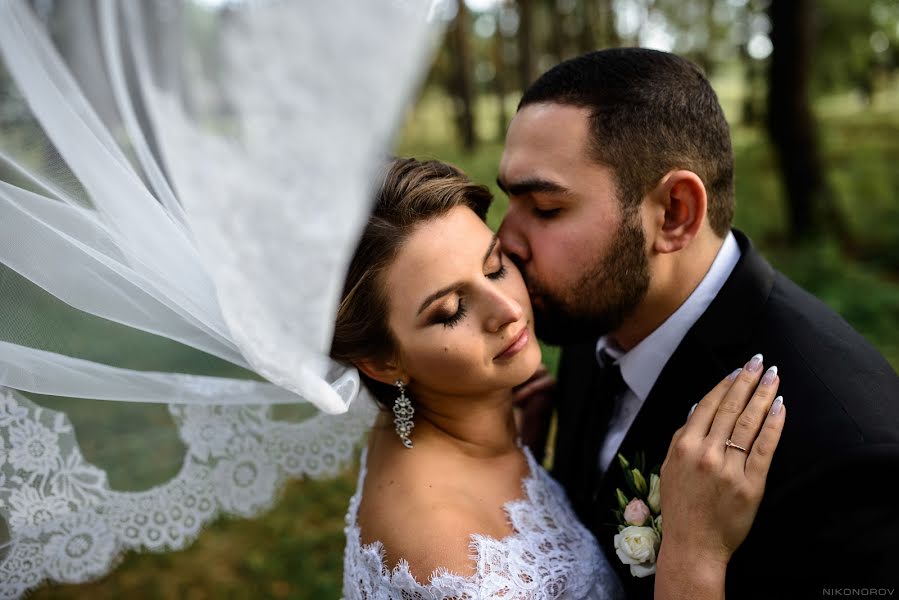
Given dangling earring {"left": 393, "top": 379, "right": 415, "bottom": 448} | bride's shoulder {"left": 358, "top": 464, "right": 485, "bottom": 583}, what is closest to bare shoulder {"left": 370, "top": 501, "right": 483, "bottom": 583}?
bride's shoulder {"left": 358, "top": 464, "right": 485, "bottom": 583}

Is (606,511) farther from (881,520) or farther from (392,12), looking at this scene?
(392,12)

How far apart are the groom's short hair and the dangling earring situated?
1.05 m

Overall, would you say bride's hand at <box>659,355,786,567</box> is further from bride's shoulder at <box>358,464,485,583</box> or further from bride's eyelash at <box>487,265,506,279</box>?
bride's eyelash at <box>487,265,506,279</box>

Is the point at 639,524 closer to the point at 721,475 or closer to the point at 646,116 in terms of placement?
the point at 721,475

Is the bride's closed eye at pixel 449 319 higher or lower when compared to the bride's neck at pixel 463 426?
higher

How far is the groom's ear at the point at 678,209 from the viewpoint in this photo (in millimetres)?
2541

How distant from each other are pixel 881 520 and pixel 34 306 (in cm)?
240

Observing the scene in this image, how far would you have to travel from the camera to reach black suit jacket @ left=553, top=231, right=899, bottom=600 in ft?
6.07

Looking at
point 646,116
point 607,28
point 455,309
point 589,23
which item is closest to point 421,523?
point 455,309

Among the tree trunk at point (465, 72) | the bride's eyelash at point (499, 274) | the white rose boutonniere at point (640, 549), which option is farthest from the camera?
the tree trunk at point (465, 72)

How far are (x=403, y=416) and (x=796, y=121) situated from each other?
828 centimetres

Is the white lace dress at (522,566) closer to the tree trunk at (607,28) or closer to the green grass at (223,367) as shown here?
the green grass at (223,367)

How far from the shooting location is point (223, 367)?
8.25 feet

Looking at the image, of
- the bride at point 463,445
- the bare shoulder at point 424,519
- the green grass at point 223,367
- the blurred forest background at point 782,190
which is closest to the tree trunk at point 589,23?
the blurred forest background at point 782,190
